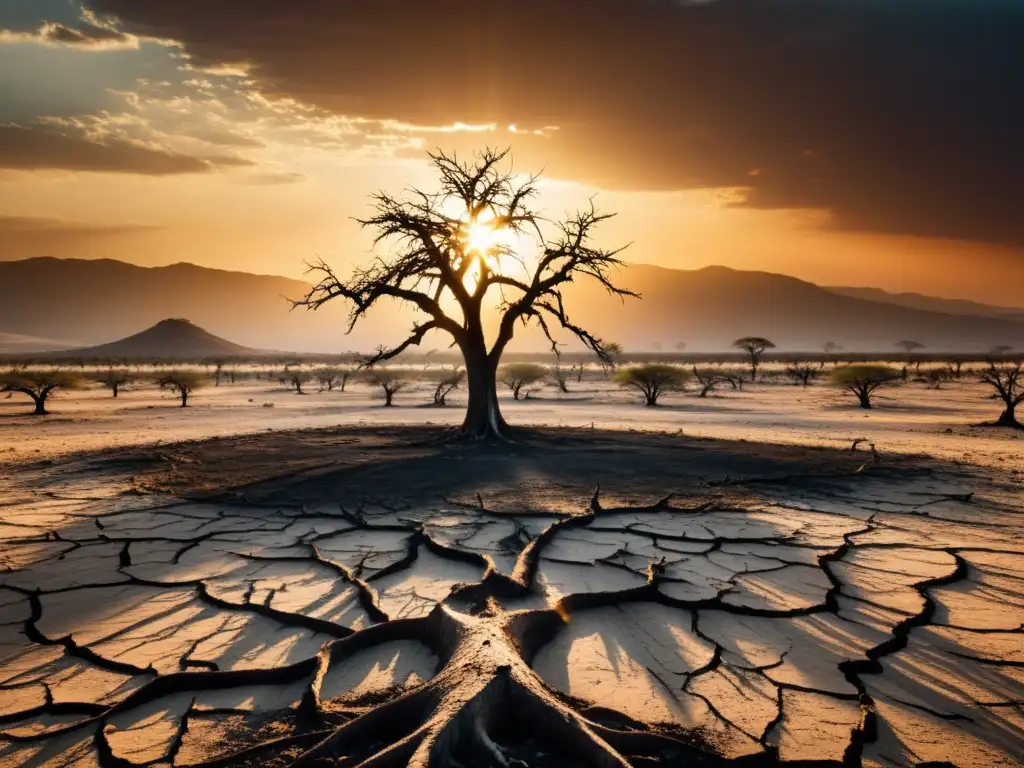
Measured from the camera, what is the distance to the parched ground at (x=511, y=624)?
288cm

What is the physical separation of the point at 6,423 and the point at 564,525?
2081 centimetres

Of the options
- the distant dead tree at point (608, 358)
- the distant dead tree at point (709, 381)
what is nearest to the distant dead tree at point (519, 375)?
the distant dead tree at point (608, 358)

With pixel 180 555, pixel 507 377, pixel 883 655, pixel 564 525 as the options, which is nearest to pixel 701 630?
pixel 883 655

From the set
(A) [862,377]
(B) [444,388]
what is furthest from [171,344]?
(A) [862,377]

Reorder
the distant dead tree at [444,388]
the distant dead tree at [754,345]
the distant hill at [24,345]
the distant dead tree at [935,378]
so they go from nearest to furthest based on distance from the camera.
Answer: the distant dead tree at [444,388], the distant dead tree at [935,378], the distant dead tree at [754,345], the distant hill at [24,345]

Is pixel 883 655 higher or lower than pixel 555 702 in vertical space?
lower

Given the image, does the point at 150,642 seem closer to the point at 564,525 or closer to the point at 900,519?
the point at 564,525

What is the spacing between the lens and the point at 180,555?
5.85 metres

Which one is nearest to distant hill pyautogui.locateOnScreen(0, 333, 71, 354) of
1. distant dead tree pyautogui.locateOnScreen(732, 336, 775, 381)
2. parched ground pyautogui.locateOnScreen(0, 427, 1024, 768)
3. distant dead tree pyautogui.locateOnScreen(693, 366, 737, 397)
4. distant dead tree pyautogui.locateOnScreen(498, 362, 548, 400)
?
distant dead tree pyautogui.locateOnScreen(498, 362, 548, 400)

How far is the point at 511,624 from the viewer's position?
377cm

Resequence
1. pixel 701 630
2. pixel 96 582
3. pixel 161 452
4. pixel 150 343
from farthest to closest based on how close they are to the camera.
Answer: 1. pixel 150 343
2. pixel 161 452
3. pixel 96 582
4. pixel 701 630

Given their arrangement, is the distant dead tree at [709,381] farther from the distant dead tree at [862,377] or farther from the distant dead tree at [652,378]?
the distant dead tree at [862,377]

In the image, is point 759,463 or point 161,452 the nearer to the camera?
point 759,463

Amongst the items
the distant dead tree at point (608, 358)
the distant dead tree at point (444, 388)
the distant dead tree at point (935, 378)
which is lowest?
the distant dead tree at point (444, 388)
